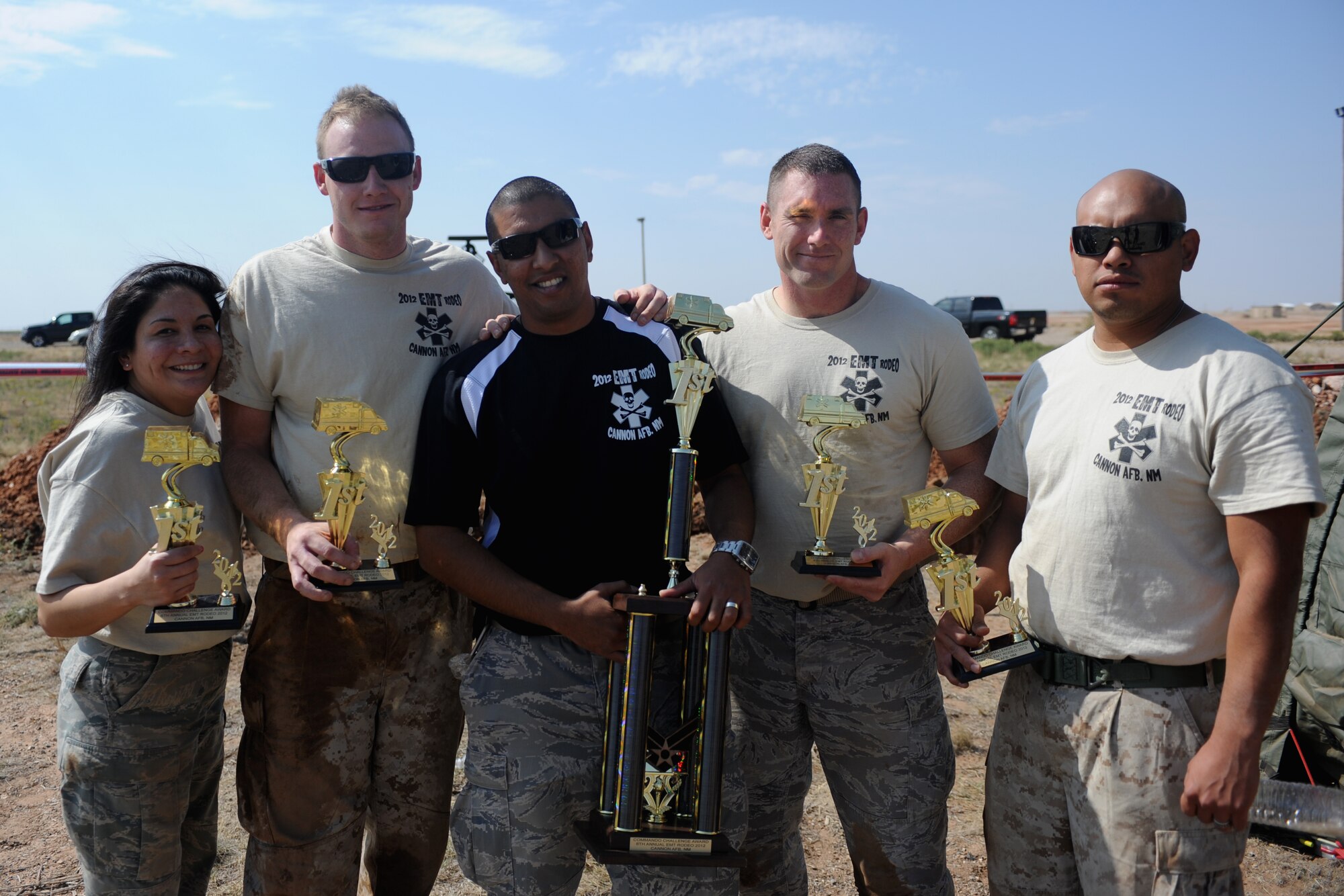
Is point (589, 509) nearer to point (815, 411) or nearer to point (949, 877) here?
point (815, 411)

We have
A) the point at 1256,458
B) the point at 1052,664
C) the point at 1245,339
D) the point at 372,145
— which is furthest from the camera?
the point at 372,145

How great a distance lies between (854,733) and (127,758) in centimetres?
240

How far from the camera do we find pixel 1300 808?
376cm

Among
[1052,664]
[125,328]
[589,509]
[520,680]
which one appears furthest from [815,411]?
[125,328]

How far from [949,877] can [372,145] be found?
10.8 feet

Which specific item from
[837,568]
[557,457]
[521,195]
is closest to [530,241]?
[521,195]

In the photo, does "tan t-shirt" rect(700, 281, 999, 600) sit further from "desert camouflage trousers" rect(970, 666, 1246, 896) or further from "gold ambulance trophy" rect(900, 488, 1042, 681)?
"desert camouflage trousers" rect(970, 666, 1246, 896)

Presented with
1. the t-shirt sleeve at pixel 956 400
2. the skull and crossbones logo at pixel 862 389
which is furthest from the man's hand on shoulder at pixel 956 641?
the skull and crossbones logo at pixel 862 389

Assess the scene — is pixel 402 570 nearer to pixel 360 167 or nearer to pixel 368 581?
pixel 368 581

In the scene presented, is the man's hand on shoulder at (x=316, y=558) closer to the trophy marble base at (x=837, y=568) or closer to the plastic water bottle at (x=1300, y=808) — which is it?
the trophy marble base at (x=837, y=568)

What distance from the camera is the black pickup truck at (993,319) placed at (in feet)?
127

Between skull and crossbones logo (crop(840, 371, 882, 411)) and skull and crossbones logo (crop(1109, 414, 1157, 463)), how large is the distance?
815 millimetres

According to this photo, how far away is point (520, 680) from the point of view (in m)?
3.26

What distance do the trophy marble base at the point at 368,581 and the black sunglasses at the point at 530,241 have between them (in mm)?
1072
